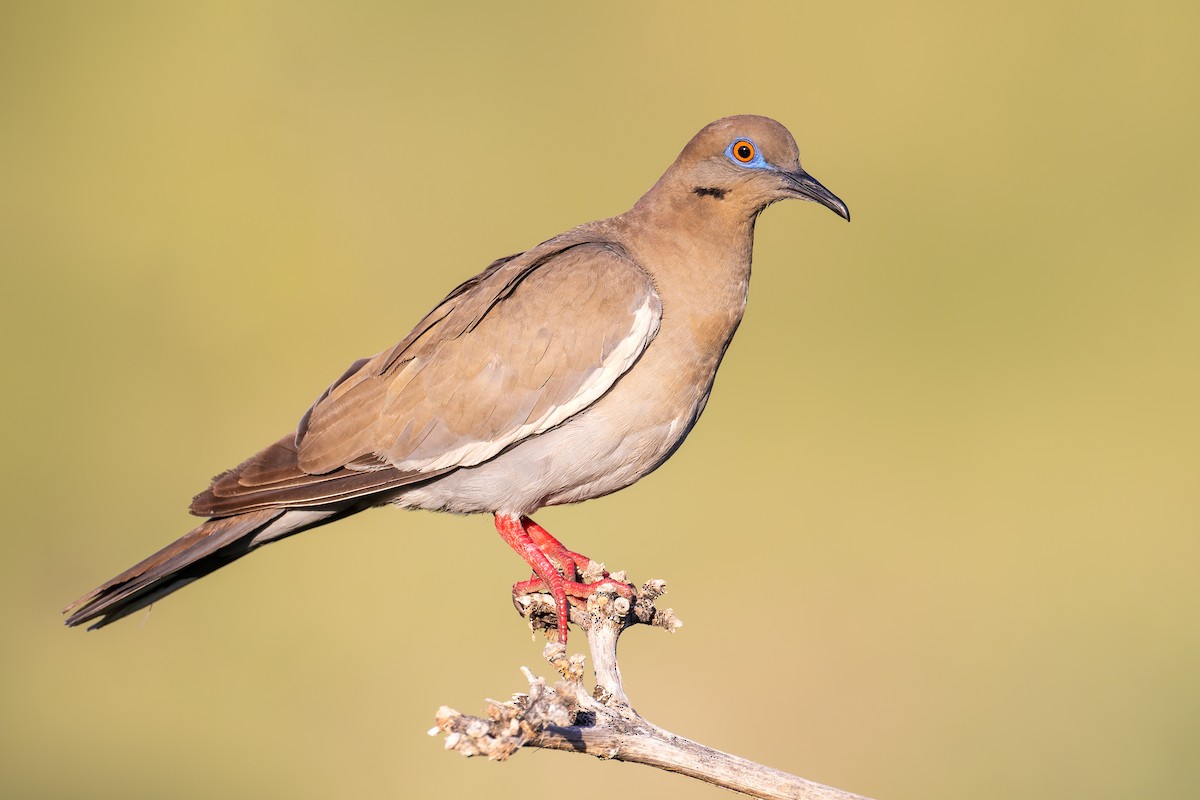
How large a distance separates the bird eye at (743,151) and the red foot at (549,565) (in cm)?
171

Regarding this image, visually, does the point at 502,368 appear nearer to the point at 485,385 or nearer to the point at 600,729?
the point at 485,385

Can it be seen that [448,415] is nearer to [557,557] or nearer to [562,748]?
[557,557]

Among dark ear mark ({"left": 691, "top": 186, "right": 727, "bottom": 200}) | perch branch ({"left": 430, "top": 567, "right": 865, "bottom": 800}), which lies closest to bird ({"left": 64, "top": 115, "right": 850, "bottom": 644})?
dark ear mark ({"left": 691, "top": 186, "right": 727, "bottom": 200})

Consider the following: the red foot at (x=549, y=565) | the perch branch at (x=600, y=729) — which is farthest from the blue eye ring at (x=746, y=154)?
the perch branch at (x=600, y=729)

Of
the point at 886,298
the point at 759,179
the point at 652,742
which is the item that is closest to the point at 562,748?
the point at 652,742

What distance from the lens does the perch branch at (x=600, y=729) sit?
2980 millimetres

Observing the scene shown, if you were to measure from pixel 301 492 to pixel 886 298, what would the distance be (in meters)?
7.93

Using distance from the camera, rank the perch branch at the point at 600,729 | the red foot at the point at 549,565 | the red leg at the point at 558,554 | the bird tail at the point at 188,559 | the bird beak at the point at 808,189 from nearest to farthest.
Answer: the perch branch at the point at 600,729 → the bird tail at the point at 188,559 → the red foot at the point at 549,565 → the bird beak at the point at 808,189 → the red leg at the point at 558,554

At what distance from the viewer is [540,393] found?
4.54 metres

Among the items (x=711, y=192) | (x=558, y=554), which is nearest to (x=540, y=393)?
(x=558, y=554)

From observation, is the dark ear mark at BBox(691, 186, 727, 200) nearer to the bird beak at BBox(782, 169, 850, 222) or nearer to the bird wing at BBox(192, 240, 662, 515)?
the bird beak at BBox(782, 169, 850, 222)

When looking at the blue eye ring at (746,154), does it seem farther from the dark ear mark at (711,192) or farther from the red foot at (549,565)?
the red foot at (549,565)

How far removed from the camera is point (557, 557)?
5.06m

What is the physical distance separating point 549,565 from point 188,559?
1385mm
